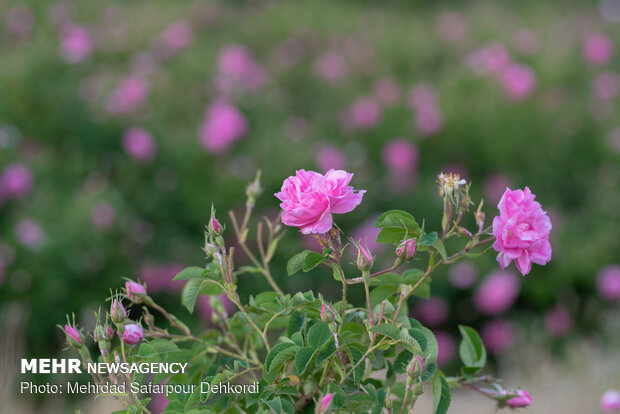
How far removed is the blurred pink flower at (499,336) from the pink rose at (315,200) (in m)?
3.53

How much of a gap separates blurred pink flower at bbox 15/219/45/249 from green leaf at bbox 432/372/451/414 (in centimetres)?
263

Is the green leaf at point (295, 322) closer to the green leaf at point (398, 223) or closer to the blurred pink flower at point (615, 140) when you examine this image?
the green leaf at point (398, 223)

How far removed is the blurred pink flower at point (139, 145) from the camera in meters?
3.78

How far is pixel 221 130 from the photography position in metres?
3.91

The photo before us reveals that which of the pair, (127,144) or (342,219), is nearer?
(127,144)

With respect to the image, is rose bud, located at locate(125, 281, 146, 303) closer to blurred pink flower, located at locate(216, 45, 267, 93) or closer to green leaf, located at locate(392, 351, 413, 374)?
green leaf, located at locate(392, 351, 413, 374)

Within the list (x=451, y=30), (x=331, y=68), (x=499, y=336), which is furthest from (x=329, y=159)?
(x=451, y=30)

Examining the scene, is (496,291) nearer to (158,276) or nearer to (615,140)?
(615,140)

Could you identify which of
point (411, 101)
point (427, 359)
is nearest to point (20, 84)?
point (411, 101)

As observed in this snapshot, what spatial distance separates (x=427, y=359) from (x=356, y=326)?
0.17 metres

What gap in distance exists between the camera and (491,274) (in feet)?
13.8

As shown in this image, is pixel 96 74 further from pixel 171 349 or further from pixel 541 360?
pixel 171 349

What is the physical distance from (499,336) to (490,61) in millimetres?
2185

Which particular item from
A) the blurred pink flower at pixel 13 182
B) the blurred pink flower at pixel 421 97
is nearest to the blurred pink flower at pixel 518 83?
the blurred pink flower at pixel 421 97
